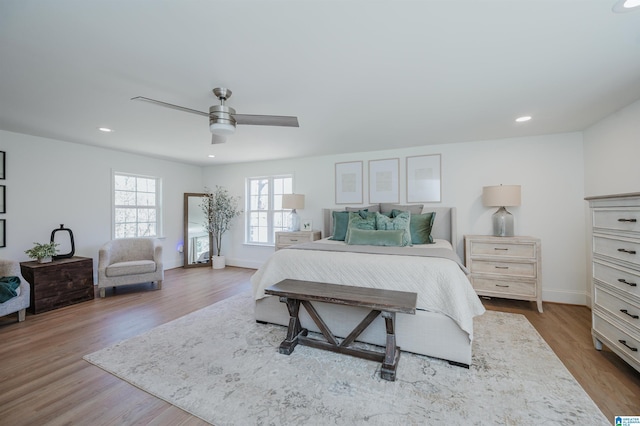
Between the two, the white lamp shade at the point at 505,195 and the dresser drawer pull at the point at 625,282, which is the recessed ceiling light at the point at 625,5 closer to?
the dresser drawer pull at the point at 625,282

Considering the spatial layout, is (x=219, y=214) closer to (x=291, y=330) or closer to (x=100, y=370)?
(x=100, y=370)

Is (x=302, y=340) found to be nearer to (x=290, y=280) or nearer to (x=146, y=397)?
(x=290, y=280)

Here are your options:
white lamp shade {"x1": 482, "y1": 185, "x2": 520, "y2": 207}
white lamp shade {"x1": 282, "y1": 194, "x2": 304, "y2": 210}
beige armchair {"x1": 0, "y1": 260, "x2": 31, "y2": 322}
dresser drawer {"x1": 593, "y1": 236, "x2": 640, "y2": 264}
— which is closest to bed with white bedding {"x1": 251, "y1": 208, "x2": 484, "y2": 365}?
dresser drawer {"x1": 593, "y1": 236, "x2": 640, "y2": 264}

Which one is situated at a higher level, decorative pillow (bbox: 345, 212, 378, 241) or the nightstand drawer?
decorative pillow (bbox: 345, 212, 378, 241)

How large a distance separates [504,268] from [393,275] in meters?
2.09

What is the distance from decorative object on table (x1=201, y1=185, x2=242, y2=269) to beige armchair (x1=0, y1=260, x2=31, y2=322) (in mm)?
3006

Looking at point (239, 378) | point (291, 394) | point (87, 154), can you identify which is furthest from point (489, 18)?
point (87, 154)

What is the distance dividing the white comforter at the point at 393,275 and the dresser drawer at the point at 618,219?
1.15 meters

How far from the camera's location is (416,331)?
7.49 ft

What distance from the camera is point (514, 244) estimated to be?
3459 millimetres

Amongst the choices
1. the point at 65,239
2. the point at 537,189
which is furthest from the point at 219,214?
the point at 537,189

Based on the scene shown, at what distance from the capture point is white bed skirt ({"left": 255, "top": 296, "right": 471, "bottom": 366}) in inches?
84.7

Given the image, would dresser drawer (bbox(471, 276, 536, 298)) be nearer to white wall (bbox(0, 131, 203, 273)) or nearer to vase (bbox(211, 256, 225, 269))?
vase (bbox(211, 256, 225, 269))

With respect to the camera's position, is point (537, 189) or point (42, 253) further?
point (537, 189)
